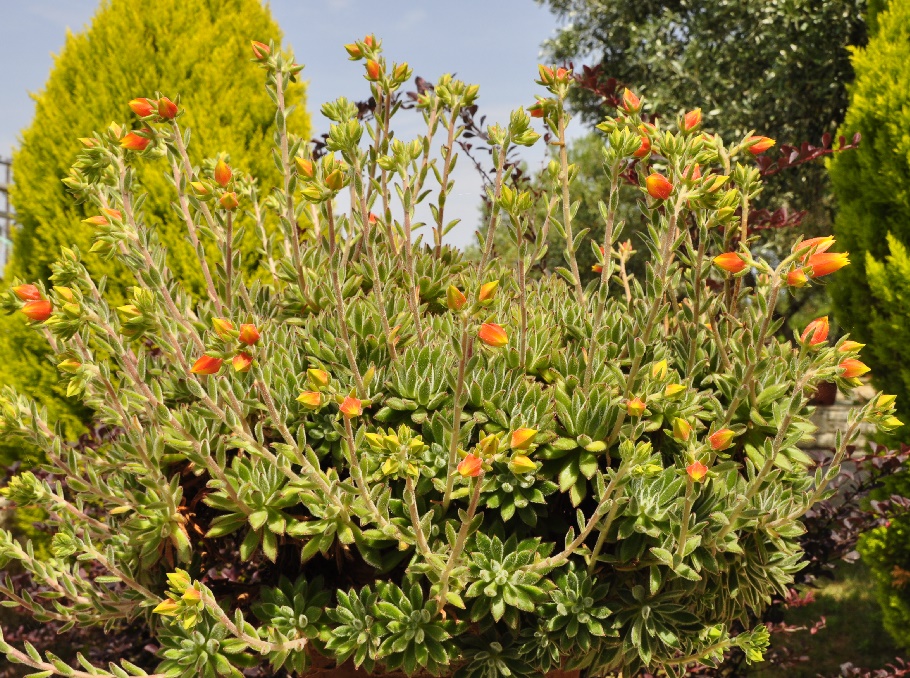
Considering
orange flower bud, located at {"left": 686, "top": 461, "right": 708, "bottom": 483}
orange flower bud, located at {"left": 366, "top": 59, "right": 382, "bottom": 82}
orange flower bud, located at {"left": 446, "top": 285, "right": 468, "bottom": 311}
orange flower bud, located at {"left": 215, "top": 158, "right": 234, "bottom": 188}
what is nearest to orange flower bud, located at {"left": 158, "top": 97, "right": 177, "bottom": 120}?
orange flower bud, located at {"left": 215, "top": 158, "right": 234, "bottom": 188}

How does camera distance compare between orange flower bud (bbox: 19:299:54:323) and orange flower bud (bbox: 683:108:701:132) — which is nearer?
orange flower bud (bbox: 19:299:54:323)

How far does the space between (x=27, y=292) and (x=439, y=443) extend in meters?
0.83

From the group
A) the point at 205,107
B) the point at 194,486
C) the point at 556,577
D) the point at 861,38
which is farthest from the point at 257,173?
the point at 861,38

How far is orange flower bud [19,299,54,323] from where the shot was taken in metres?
1.33

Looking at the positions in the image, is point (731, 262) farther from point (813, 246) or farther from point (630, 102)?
point (630, 102)

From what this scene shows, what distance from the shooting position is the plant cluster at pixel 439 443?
142 centimetres

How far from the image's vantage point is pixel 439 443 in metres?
1.60

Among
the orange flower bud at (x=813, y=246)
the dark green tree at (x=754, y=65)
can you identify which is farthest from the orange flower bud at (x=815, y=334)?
the dark green tree at (x=754, y=65)

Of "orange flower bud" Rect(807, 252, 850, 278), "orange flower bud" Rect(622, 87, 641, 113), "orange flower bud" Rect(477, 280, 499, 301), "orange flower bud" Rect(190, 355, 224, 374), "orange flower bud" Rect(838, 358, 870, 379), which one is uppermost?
"orange flower bud" Rect(622, 87, 641, 113)

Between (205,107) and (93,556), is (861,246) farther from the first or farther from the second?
(93,556)

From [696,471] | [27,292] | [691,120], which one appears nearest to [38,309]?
[27,292]

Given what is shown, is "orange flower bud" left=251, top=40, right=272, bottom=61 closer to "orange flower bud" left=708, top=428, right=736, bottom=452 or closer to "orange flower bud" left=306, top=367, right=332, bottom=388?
"orange flower bud" left=306, top=367, right=332, bottom=388

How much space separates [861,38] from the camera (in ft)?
29.2

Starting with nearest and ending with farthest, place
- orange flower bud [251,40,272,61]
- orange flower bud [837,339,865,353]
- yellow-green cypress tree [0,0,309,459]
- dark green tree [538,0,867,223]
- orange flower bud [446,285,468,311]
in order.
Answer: orange flower bud [446,285,468,311], orange flower bud [837,339,865,353], orange flower bud [251,40,272,61], yellow-green cypress tree [0,0,309,459], dark green tree [538,0,867,223]
